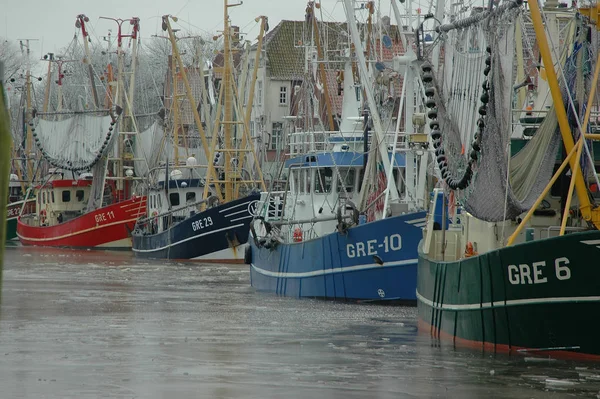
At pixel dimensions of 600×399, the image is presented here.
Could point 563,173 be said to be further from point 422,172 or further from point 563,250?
point 422,172

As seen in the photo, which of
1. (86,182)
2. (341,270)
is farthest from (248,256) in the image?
(86,182)

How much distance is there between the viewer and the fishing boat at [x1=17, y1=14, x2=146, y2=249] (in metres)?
57.3

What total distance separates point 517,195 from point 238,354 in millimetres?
4077

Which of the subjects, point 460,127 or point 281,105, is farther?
point 281,105

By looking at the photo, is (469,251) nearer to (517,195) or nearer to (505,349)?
(517,195)

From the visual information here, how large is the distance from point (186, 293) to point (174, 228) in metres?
19.5

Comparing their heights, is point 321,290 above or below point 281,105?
below

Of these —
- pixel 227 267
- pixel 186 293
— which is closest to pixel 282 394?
pixel 186 293

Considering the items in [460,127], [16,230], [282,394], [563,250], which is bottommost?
[16,230]

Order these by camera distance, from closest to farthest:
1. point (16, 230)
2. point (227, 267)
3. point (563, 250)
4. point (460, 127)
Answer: point (563, 250) → point (460, 127) → point (227, 267) → point (16, 230)

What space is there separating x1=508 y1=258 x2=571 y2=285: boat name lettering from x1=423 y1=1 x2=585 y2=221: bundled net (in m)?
0.74

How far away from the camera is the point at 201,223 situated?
1812 inches

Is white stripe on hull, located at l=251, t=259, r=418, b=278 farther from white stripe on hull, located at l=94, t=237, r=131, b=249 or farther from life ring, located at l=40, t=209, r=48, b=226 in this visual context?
life ring, located at l=40, t=209, r=48, b=226

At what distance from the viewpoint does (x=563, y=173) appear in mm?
14445
